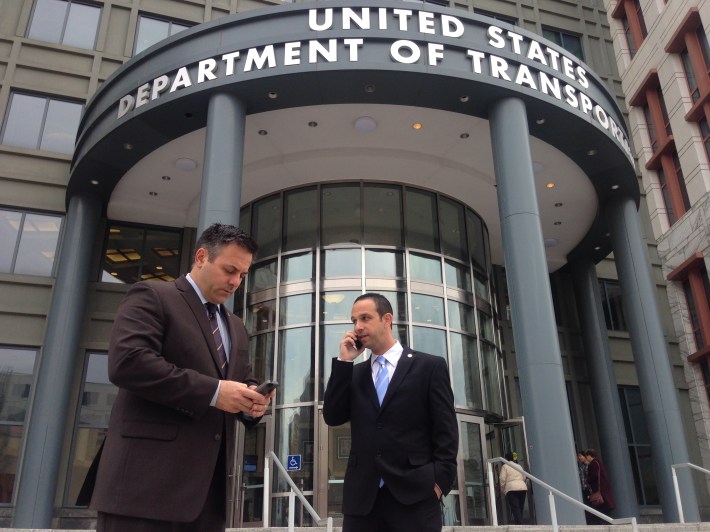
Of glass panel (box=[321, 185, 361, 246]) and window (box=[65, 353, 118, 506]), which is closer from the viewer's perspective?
window (box=[65, 353, 118, 506])

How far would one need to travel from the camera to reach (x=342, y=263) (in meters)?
14.8

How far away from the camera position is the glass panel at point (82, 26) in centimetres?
1800

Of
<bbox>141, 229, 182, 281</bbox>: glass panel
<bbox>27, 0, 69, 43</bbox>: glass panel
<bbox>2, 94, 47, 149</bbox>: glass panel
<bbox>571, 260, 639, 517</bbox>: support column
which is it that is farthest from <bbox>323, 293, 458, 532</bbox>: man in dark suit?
<bbox>27, 0, 69, 43</bbox>: glass panel

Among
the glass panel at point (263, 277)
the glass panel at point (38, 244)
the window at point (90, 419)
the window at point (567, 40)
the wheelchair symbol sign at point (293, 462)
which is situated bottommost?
the wheelchair symbol sign at point (293, 462)

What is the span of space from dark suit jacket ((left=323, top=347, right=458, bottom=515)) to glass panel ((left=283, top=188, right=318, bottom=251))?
36.7ft

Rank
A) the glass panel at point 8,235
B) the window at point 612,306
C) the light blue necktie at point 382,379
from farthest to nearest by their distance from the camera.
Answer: the window at point 612,306 < the glass panel at point 8,235 < the light blue necktie at point 382,379

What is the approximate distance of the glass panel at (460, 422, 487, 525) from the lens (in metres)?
13.4

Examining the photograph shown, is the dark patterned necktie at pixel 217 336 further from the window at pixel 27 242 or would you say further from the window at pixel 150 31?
the window at pixel 150 31

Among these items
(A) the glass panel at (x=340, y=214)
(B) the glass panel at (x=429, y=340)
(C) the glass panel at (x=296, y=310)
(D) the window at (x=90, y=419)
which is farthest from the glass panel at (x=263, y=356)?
(D) the window at (x=90, y=419)

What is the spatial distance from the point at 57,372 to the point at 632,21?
74.9 ft

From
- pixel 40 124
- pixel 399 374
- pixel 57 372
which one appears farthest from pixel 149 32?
pixel 399 374

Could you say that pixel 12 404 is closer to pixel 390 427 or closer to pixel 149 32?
pixel 149 32

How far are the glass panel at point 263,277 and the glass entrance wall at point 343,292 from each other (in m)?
0.03

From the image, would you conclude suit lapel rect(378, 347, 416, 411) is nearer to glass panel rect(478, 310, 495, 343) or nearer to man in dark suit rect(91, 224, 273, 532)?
man in dark suit rect(91, 224, 273, 532)
